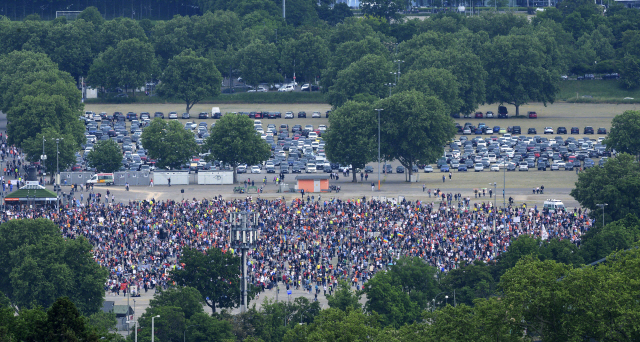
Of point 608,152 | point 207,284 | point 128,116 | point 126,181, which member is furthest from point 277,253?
point 128,116

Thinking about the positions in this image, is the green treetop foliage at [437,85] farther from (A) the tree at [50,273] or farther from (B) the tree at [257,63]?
(A) the tree at [50,273]

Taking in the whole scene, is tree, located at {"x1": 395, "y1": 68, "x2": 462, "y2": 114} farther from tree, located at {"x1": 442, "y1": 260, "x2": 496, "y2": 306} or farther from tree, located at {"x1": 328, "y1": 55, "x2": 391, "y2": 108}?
tree, located at {"x1": 442, "y1": 260, "x2": 496, "y2": 306}

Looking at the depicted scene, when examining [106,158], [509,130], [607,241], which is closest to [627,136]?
[509,130]

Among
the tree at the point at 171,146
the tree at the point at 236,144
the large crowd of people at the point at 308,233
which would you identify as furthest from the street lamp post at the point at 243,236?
the tree at the point at 171,146

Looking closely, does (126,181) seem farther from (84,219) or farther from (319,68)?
(319,68)

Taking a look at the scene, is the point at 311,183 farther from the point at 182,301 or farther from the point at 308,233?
the point at 182,301

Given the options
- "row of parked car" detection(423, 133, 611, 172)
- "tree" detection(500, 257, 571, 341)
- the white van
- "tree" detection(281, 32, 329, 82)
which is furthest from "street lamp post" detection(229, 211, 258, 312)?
"tree" detection(281, 32, 329, 82)
